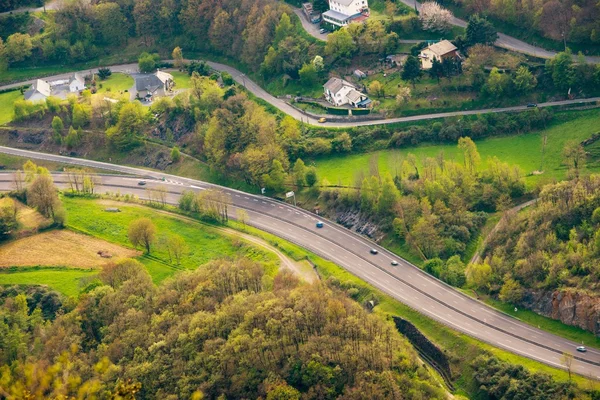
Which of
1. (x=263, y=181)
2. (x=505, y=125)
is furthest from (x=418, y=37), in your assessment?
(x=263, y=181)

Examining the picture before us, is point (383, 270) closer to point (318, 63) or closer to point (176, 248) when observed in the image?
point (176, 248)

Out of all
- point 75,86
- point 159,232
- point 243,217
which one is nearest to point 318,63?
point 243,217

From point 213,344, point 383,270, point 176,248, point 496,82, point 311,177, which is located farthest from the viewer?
point 496,82

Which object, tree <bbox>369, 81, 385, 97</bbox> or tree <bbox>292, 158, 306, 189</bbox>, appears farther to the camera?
tree <bbox>369, 81, 385, 97</bbox>

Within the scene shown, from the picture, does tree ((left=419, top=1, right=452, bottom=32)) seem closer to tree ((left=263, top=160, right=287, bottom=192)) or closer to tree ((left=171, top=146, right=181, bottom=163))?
tree ((left=263, top=160, right=287, bottom=192))

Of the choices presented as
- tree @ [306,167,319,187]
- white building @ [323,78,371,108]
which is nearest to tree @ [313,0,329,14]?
white building @ [323,78,371,108]

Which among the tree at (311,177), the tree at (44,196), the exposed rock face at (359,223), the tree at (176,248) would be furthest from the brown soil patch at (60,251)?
the exposed rock face at (359,223)

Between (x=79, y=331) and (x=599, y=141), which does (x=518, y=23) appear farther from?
(x=79, y=331)
